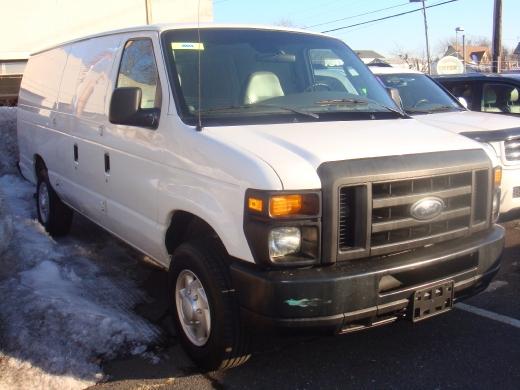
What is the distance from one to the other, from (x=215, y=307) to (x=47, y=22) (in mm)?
24147

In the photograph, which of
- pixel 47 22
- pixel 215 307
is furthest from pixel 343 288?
pixel 47 22

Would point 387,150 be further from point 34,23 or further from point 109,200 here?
point 34,23

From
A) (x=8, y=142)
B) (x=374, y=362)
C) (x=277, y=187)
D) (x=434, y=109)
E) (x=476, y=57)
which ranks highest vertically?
(x=476, y=57)

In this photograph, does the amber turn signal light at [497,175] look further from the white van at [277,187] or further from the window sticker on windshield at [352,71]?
the window sticker on windshield at [352,71]

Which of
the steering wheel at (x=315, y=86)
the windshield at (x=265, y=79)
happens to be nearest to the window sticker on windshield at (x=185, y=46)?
the windshield at (x=265, y=79)

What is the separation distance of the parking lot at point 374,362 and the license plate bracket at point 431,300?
1.49ft

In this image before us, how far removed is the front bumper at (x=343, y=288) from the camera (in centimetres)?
299

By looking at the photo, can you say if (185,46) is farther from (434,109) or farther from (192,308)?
(434,109)

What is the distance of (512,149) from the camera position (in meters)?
6.03

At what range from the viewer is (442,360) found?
12.2ft

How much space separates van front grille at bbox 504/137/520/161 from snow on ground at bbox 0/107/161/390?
392cm

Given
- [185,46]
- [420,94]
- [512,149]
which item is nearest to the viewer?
[185,46]

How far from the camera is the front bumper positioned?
2988 millimetres

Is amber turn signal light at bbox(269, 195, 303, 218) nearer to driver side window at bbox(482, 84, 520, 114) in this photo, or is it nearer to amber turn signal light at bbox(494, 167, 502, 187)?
amber turn signal light at bbox(494, 167, 502, 187)
